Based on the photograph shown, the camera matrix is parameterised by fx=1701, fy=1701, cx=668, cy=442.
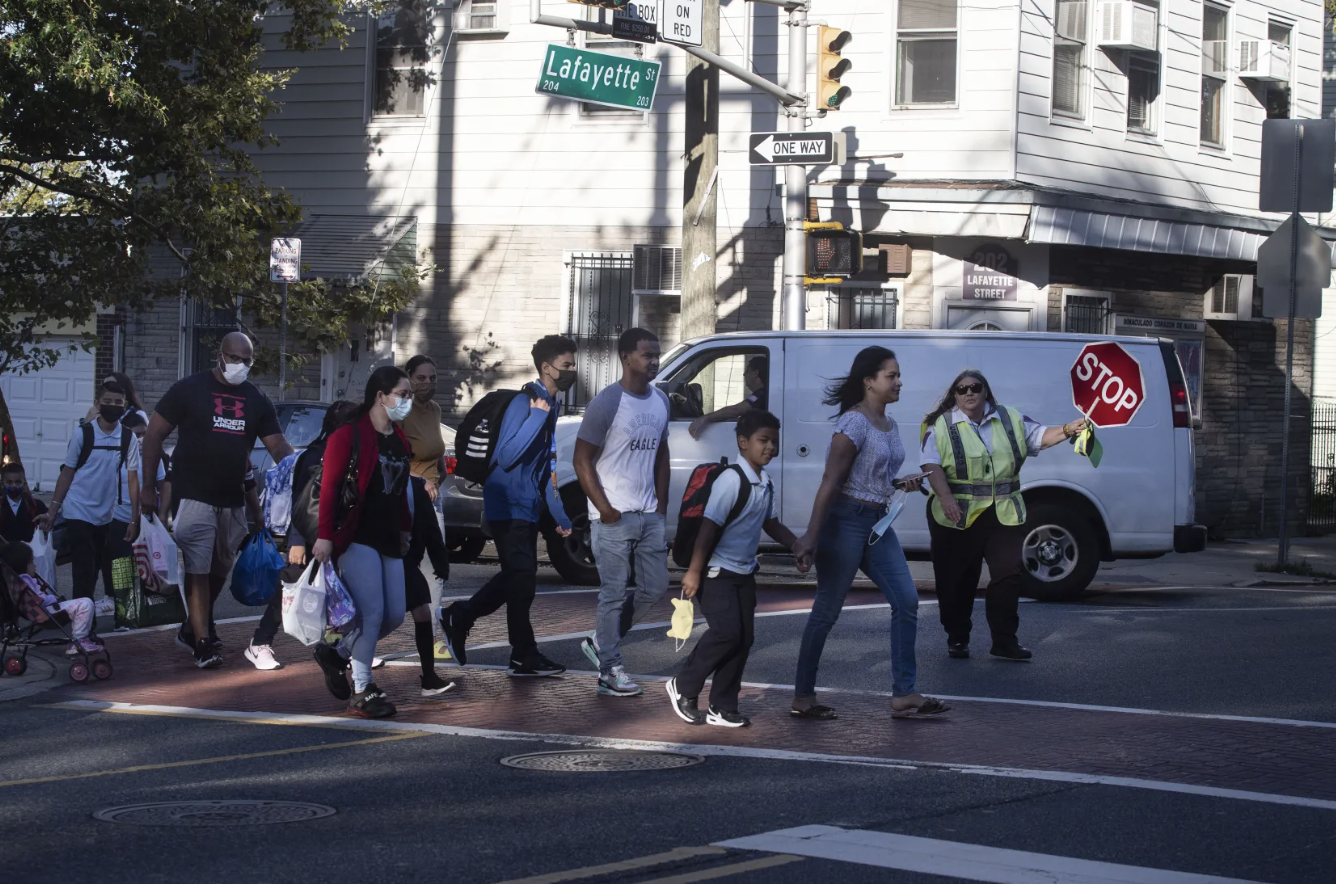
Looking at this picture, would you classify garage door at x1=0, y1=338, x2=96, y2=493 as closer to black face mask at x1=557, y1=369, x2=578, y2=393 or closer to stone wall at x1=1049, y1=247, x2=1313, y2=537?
stone wall at x1=1049, y1=247, x2=1313, y2=537

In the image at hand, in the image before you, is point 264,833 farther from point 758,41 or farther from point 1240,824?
point 758,41

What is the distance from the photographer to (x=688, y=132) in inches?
743

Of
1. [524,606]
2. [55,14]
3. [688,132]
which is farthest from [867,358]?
[55,14]

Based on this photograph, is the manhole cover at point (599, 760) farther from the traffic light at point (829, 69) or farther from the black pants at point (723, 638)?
the traffic light at point (829, 69)

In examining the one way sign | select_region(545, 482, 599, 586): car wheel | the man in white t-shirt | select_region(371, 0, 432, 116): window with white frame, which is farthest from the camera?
select_region(371, 0, 432, 116): window with white frame

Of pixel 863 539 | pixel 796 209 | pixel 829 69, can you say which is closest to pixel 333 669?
pixel 863 539

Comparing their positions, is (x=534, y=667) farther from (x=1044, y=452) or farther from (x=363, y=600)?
(x=1044, y=452)

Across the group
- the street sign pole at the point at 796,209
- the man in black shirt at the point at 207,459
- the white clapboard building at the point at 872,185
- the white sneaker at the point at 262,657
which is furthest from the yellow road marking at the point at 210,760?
the white clapboard building at the point at 872,185

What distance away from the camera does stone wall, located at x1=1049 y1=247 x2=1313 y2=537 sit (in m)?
21.7

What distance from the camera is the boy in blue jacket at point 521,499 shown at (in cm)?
970

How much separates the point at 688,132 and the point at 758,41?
99.5 inches

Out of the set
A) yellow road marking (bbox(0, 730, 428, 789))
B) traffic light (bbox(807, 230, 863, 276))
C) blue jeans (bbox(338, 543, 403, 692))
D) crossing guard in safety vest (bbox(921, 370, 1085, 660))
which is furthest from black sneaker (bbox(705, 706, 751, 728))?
traffic light (bbox(807, 230, 863, 276))

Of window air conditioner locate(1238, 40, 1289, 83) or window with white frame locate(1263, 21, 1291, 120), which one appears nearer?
window air conditioner locate(1238, 40, 1289, 83)

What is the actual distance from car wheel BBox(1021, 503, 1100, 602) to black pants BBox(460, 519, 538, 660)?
18.9 feet
